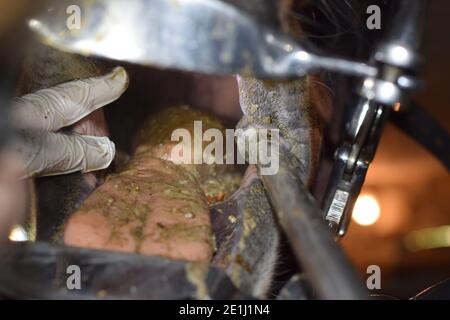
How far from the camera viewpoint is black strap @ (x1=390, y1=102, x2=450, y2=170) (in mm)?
1729

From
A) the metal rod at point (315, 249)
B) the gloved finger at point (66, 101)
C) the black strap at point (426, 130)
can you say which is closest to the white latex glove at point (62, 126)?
the gloved finger at point (66, 101)

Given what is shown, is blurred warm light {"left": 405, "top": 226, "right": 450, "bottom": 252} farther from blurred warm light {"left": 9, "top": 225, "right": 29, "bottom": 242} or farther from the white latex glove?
blurred warm light {"left": 9, "top": 225, "right": 29, "bottom": 242}

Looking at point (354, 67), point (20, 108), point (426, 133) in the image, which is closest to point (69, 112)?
point (20, 108)

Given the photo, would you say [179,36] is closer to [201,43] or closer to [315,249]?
[201,43]

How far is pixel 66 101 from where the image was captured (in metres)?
1.27

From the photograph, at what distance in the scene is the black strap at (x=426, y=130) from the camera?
1.73 metres

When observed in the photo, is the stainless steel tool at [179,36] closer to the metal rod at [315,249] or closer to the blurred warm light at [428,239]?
the metal rod at [315,249]

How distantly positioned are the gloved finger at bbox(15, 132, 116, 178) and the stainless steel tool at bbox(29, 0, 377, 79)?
405 mm

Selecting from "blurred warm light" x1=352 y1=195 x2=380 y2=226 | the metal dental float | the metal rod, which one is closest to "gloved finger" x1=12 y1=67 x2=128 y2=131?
the metal dental float

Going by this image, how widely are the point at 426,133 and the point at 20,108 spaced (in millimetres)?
1359

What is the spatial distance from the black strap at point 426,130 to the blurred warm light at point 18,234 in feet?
4.29

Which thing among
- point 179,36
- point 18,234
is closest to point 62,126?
point 18,234

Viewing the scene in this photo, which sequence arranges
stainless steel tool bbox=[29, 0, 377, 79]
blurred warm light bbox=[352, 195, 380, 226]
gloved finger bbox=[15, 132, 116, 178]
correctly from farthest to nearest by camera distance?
blurred warm light bbox=[352, 195, 380, 226], gloved finger bbox=[15, 132, 116, 178], stainless steel tool bbox=[29, 0, 377, 79]
